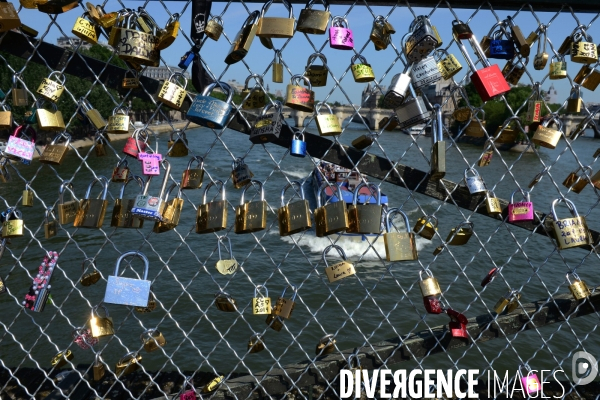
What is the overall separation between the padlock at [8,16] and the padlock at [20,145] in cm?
35

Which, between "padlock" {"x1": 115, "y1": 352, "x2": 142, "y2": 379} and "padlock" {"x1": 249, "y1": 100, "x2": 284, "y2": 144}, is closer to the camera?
"padlock" {"x1": 249, "y1": 100, "x2": 284, "y2": 144}

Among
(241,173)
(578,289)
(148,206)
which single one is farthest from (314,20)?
(578,289)

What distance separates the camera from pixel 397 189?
21.8 m

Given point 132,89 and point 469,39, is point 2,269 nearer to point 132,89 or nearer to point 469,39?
point 132,89

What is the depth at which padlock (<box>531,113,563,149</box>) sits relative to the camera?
178 cm

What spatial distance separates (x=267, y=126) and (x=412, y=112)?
49 cm

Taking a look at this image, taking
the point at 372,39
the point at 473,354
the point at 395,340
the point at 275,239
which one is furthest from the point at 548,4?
the point at 275,239

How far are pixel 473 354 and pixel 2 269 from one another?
959 cm

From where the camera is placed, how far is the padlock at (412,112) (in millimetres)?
1663

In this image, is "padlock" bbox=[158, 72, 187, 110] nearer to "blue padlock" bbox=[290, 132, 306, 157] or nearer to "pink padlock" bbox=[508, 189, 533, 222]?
"blue padlock" bbox=[290, 132, 306, 157]

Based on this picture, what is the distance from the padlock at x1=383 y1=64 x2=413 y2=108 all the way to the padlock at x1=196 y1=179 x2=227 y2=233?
639 millimetres

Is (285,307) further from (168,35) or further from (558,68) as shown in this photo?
(558,68)

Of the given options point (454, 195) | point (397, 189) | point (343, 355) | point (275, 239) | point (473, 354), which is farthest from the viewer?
point (397, 189)

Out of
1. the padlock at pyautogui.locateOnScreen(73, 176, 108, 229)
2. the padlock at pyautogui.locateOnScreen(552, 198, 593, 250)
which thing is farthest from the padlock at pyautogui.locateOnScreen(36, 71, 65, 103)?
the padlock at pyautogui.locateOnScreen(552, 198, 593, 250)
